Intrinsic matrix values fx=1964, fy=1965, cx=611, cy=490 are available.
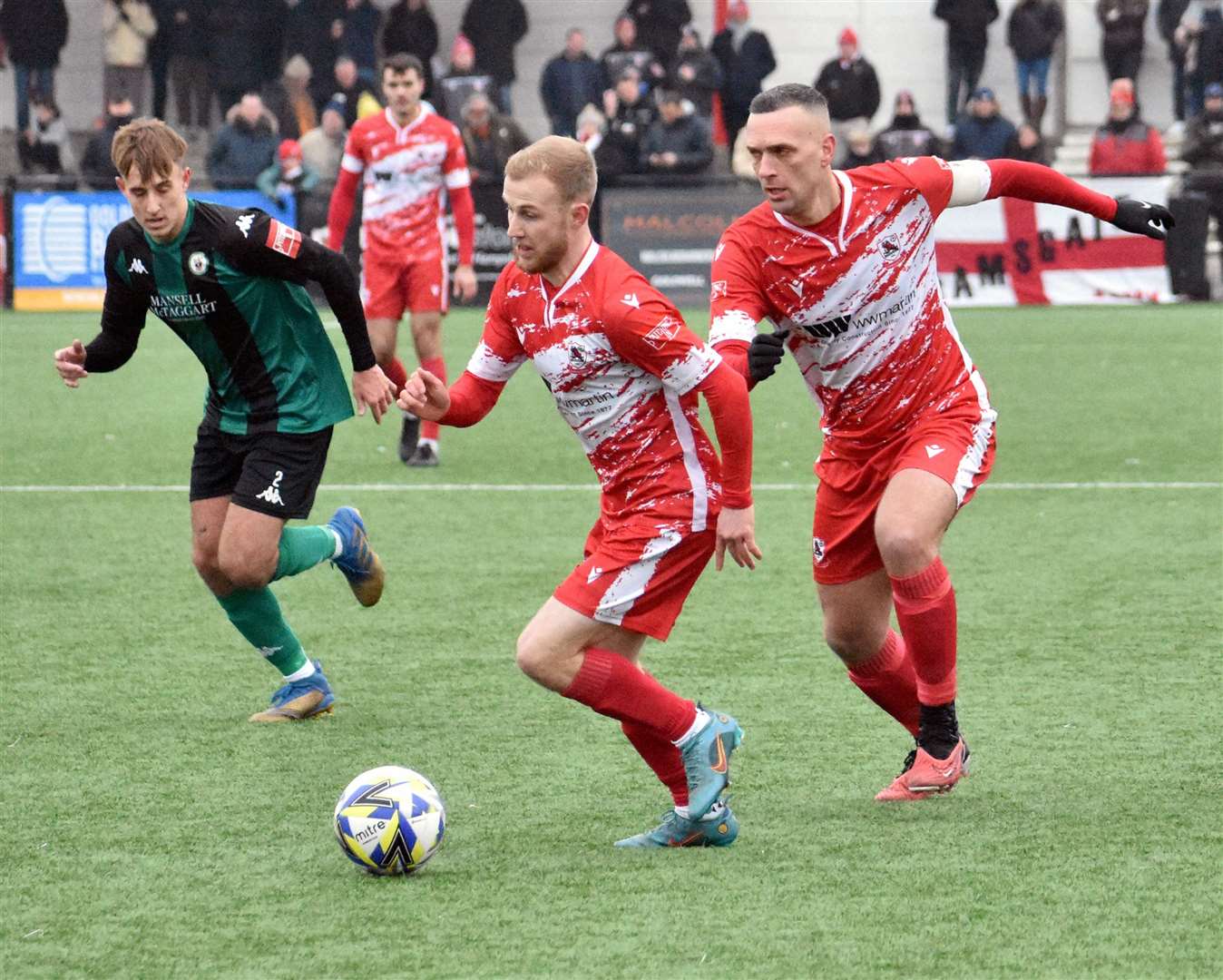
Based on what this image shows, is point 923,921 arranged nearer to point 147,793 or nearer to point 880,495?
point 880,495

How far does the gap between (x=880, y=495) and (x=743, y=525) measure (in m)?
0.72

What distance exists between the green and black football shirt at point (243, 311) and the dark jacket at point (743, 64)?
54.8 feet

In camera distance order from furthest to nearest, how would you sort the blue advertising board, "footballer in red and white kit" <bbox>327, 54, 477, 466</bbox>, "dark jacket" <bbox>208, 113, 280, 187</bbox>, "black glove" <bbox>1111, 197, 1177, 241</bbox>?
"dark jacket" <bbox>208, 113, 280, 187</bbox>
the blue advertising board
"footballer in red and white kit" <bbox>327, 54, 477, 466</bbox>
"black glove" <bbox>1111, 197, 1177, 241</bbox>

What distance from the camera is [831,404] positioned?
502 centimetres

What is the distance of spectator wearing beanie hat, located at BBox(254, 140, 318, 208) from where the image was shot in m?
20.0

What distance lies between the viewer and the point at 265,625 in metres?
5.83

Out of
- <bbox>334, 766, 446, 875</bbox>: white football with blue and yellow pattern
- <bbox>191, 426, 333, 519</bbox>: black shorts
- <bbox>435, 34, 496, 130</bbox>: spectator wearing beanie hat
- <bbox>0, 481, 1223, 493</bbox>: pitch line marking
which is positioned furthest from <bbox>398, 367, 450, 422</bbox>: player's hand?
<bbox>435, 34, 496, 130</bbox>: spectator wearing beanie hat

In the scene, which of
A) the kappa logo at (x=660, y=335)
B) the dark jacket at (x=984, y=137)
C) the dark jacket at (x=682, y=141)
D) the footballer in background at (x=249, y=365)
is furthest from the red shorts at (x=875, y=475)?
the dark jacket at (x=984, y=137)

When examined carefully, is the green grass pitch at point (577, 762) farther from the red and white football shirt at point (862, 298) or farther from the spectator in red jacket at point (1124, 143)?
the spectator in red jacket at point (1124, 143)

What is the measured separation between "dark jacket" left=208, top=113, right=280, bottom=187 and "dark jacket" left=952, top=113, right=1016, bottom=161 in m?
7.24

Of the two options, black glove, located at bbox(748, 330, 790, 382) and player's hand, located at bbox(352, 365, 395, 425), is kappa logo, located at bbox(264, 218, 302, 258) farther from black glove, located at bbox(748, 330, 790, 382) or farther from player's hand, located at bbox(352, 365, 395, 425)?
black glove, located at bbox(748, 330, 790, 382)

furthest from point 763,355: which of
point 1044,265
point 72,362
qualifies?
point 1044,265

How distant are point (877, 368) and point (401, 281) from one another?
6.32 metres

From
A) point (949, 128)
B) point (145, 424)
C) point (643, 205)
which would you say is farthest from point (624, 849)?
point (949, 128)
